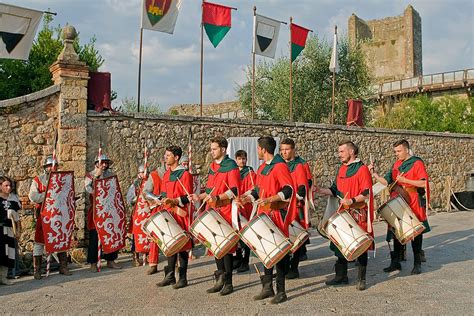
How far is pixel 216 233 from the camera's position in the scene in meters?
5.22

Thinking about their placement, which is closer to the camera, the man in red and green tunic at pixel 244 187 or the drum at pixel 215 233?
the drum at pixel 215 233

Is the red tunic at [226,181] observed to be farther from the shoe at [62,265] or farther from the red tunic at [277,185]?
the shoe at [62,265]

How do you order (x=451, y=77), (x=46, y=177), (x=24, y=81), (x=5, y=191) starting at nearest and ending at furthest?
(x=5, y=191)
(x=46, y=177)
(x=24, y=81)
(x=451, y=77)

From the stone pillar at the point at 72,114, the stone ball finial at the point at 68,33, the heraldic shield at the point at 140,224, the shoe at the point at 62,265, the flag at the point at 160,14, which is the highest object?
the flag at the point at 160,14

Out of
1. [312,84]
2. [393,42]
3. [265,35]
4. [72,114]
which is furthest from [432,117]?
[72,114]

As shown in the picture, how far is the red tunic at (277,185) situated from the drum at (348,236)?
531 millimetres

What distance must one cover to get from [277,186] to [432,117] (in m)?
21.1

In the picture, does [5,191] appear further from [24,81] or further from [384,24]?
[384,24]

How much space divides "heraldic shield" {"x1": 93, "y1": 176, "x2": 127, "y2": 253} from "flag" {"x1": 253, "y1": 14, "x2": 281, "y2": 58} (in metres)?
6.11

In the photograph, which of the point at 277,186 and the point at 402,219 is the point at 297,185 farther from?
the point at 402,219

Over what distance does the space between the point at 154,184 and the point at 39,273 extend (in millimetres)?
2015

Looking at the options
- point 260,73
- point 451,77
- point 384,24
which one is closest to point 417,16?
point 384,24

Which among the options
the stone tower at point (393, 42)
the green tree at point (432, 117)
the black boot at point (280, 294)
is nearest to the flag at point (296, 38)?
the black boot at point (280, 294)

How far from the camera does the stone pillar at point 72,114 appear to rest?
8.12 metres
